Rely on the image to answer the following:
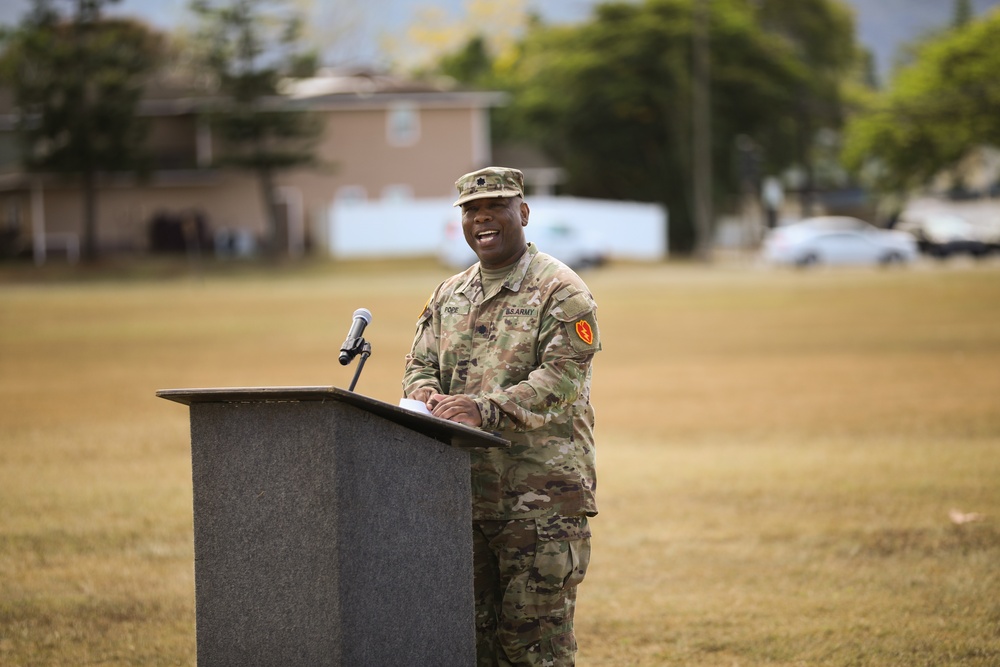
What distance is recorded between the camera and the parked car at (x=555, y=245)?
40781 millimetres

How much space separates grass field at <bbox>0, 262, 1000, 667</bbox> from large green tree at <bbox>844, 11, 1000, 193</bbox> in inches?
1785

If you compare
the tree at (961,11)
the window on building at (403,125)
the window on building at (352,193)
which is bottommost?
the window on building at (352,193)

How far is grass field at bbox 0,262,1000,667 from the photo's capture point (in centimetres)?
620

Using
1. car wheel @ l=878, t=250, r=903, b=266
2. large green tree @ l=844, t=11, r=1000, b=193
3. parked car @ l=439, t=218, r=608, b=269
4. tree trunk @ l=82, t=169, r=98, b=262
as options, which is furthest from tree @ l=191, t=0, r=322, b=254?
large green tree @ l=844, t=11, r=1000, b=193

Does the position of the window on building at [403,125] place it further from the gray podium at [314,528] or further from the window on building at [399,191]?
the gray podium at [314,528]

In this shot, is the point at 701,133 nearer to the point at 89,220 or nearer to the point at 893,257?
the point at 893,257

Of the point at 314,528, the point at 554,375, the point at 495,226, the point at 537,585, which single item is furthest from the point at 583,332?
the point at 314,528

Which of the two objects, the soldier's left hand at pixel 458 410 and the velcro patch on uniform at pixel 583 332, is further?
the velcro patch on uniform at pixel 583 332

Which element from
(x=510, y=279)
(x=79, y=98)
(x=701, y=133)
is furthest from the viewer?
(x=701, y=133)

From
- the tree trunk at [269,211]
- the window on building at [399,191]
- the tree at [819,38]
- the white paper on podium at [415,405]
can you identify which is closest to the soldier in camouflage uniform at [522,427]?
the white paper on podium at [415,405]

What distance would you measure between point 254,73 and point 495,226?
155 ft

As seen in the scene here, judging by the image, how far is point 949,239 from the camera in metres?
53.1

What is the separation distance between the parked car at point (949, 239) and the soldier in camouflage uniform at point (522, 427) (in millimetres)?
51267

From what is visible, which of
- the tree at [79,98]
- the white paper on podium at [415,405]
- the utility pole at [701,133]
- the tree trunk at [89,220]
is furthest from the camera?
the utility pole at [701,133]
